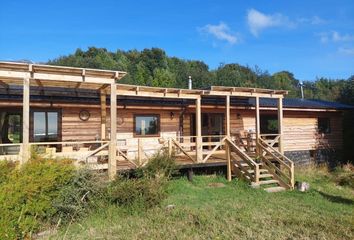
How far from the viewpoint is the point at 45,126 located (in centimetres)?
1354

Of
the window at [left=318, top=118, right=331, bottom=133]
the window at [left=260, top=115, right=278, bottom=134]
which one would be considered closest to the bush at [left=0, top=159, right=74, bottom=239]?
the window at [left=260, top=115, right=278, bottom=134]

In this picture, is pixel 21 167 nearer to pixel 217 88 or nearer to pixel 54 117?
pixel 54 117

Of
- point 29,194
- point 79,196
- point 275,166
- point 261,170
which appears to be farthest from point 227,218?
point 275,166

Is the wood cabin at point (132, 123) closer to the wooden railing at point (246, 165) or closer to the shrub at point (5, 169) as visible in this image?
the wooden railing at point (246, 165)

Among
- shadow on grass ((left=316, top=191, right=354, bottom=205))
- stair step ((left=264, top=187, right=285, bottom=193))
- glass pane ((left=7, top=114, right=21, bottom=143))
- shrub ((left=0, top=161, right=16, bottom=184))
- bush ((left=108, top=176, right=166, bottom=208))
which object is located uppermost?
glass pane ((left=7, top=114, right=21, bottom=143))

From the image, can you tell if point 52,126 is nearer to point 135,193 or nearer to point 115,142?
point 115,142

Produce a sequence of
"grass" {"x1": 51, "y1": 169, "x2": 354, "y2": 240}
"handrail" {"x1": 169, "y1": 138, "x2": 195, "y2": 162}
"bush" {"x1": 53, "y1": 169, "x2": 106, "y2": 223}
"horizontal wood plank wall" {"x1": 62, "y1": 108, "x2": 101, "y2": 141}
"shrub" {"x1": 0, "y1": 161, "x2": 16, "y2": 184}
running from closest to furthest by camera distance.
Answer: "grass" {"x1": 51, "y1": 169, "x2": 354, "y2": 240}, "shrub" {"x1": 0, "y1": 161, "x2": 16, "y2": 184}, "bush" {"x1": 53, "y1": 169, "x2": 106, "y2": 223}, "handrail" {"x1": 169, "y1": 138, "x2": 195, "y2": 162}, "horizontal wood plank wall" {"x1": 62, "y1": 108, "x2": 101, "y2": 141}

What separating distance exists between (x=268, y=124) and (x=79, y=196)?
15913mm

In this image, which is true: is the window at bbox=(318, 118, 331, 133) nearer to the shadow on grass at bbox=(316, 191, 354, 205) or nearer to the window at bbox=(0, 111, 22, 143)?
the shadow on grass at bbox=(316, 191, 354, 205)

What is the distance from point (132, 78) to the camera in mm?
49719

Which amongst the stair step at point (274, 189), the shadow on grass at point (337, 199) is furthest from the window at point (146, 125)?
the shadow on grass at point (337, 199)

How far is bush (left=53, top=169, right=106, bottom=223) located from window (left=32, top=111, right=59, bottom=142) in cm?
584

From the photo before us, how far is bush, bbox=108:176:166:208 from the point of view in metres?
8.66

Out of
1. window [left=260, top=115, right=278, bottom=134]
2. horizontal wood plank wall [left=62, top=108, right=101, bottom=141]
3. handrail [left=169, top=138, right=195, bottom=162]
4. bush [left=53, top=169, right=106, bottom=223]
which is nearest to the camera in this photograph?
bush [left=53, top=169, right=106, bottom=223]
